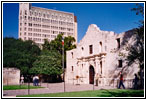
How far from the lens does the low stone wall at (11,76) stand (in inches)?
1273

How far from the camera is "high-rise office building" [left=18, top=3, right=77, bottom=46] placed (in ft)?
303

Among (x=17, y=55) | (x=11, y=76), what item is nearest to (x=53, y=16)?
(x=17, y=55)

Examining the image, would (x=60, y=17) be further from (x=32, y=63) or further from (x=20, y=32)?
(x=32, y=63)

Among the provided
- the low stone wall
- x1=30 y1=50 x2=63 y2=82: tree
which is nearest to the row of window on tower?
x1=30 y1=50 x2=63 y2=82: tree

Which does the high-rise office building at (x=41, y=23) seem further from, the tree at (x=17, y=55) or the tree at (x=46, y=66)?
the tree at (x=46, y=66)

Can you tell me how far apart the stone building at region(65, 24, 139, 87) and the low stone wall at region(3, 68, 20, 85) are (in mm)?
8876

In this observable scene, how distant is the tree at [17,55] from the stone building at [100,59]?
7972mm

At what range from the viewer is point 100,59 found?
90.3ft

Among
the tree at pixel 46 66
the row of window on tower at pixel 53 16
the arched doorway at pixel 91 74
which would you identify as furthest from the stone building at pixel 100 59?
the row of window on tower at pixel 53 16

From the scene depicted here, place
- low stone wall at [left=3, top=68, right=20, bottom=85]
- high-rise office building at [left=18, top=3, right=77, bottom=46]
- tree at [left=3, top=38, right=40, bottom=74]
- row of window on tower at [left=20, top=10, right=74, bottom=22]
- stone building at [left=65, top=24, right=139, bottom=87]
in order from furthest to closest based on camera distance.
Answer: row of window on tower at [left=20, top=10, right=74, bottom=22] < high-rise office building at [left=18, top=3, right=77, bottom=46] < tree at [left=3, top=38, right=40, bottom=74] < low stone wall at [left=3, top=68, right=20, bottom=85] < stone building at [left=65, top=24, right=139, bottom=87]

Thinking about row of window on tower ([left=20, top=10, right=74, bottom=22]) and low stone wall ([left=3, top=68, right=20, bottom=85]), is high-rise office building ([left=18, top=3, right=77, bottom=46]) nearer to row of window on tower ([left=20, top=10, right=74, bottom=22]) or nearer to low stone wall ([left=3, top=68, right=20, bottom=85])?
row of window on tower ([left=20, top=10, right=74, bottom=22])

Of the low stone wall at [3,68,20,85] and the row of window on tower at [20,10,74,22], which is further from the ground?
the row of window on tower at [20,10,74,22]

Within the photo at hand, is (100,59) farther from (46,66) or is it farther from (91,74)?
(46,66)

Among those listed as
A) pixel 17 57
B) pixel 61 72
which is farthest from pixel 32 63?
pixel 61 72
